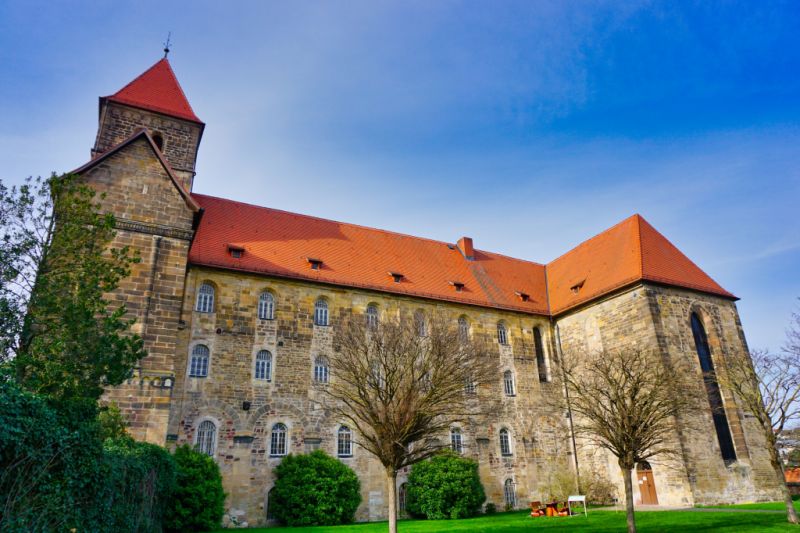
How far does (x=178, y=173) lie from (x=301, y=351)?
990 cm

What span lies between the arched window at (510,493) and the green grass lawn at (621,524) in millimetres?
5019

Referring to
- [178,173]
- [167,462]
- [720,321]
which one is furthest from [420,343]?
[720,321]

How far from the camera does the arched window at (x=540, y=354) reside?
1031 inches

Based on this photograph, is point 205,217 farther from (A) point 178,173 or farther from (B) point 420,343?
(B) point 420,343

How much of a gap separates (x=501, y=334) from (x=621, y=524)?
38.3ft

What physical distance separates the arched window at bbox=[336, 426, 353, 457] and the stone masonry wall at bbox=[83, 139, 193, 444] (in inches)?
289

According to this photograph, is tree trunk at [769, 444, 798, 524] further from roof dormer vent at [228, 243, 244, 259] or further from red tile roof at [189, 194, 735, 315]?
roof dormer vent at [228, 243, 244, 259]

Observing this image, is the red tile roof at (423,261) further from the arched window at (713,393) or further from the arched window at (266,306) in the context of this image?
the arched window at (713,393)

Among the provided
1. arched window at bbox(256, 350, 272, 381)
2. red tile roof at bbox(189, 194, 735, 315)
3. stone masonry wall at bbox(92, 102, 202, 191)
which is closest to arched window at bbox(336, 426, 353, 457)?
arched window at bbox(256, 350, 272, 381)

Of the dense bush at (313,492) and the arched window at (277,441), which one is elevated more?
the arched window at (277,441)

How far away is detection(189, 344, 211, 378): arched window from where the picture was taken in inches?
752

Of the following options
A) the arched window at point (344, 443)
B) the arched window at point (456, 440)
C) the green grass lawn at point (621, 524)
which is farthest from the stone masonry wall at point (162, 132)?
the arched window at point (456, 440)

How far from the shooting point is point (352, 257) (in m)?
25.0

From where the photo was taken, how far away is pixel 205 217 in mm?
23219
